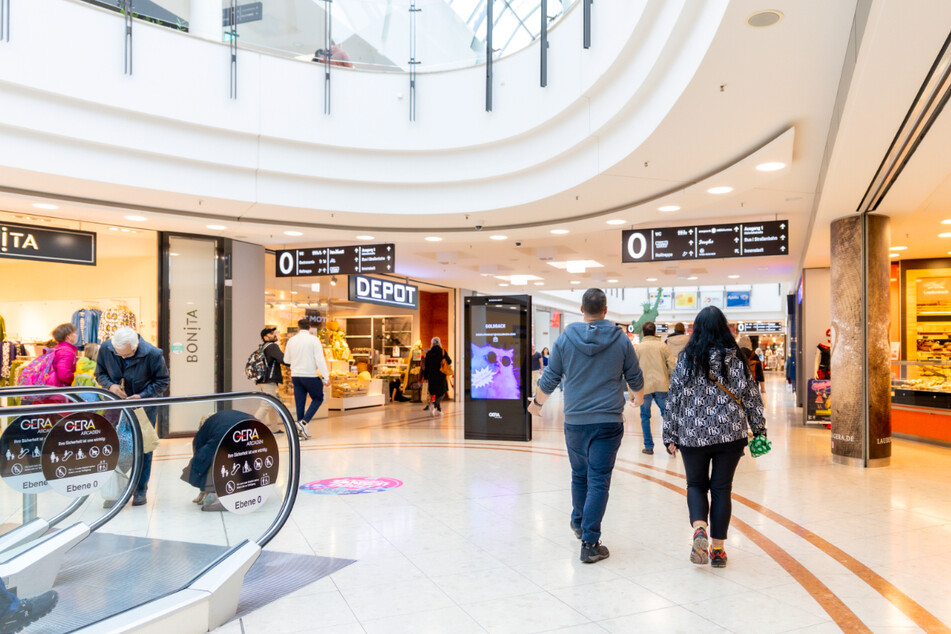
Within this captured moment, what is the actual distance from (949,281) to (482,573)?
12299 millimetres

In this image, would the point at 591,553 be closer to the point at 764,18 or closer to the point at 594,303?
the point at 594,303

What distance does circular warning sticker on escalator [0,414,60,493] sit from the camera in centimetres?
335

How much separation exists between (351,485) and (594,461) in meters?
3.06

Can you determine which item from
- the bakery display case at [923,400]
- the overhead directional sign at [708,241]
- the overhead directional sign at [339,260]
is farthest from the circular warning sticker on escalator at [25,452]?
the bakery display case at [923,400]

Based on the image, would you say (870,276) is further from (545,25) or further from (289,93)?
(289,93)

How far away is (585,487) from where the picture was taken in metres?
4.46

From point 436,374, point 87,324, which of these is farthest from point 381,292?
point 87,324

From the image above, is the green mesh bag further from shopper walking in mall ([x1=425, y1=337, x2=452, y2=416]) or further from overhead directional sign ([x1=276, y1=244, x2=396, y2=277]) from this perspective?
shopper walking in mall ([x1=425, y1=337, x2=452, y2=416])

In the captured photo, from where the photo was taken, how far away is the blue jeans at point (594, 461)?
164 inches

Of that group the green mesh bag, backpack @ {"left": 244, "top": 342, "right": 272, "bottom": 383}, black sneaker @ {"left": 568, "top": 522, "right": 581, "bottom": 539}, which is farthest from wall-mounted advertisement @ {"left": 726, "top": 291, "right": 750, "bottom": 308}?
the green mesh bag

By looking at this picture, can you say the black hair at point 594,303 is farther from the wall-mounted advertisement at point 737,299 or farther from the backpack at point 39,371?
the wall-mounted advertisement at point 737,299

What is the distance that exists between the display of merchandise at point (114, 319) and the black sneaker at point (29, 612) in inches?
359

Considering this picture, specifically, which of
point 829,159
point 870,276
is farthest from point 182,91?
point 870,276

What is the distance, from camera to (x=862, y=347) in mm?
7652
